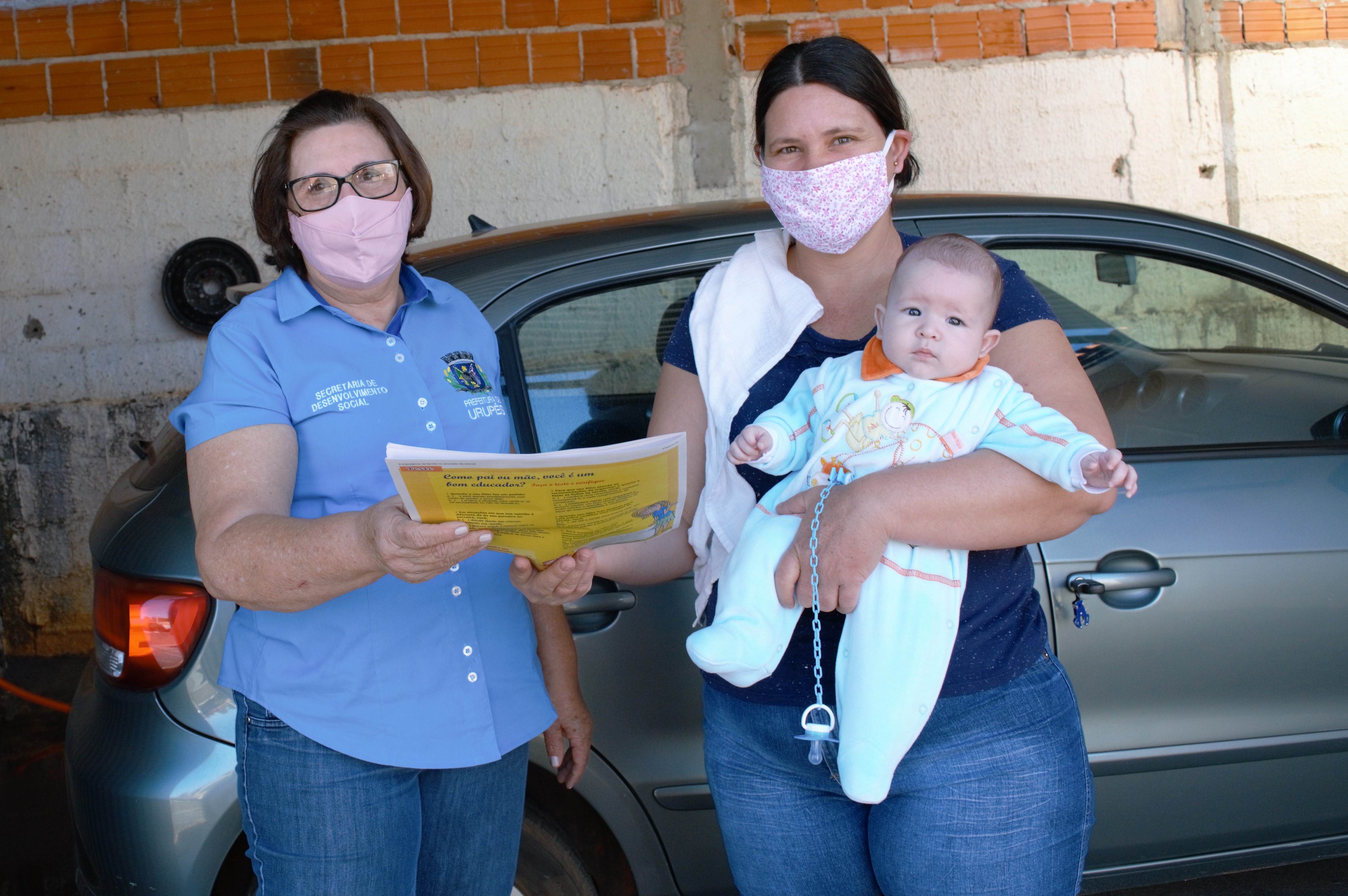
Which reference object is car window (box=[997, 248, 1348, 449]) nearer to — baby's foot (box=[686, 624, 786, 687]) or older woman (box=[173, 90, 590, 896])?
baby's foot (box=[686, 624, 786, 687])

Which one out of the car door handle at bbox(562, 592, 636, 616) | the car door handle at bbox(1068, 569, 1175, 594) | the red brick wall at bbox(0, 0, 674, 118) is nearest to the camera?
the car door handle at bbox(562, 592, 636, 616)

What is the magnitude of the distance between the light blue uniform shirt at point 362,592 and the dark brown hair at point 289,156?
8cm

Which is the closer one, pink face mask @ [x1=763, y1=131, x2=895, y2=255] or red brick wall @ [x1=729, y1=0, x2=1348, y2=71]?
pink face mask @ [x1=763, y1=131, x2=895, y2=255]

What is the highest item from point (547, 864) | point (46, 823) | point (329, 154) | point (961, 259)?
point (329, 154)

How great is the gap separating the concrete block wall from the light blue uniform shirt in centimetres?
304

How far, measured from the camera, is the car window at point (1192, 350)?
2.47 m

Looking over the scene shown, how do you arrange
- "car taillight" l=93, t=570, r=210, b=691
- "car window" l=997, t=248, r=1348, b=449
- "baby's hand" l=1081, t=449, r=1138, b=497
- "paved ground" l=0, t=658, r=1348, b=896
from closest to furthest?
"baby's hand" l=1081, t=449, r=1138, b=497 < "car taillight" l=93, t=570, r=210, b=691 < "car window" l=997, t=248, r=1348, b=449 < "paved ground" l=0, t=658, r=1348, b=896

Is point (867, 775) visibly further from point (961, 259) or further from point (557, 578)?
point (961, 259)

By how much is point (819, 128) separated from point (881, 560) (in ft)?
2.44

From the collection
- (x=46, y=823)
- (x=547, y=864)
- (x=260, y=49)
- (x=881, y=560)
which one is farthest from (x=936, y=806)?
(x=260, y=49)

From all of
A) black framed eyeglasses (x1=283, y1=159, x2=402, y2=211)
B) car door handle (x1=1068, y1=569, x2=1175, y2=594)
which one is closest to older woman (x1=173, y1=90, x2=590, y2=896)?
black framed eyeglasses (x1=283, y1=159, x2=402, y2=211)

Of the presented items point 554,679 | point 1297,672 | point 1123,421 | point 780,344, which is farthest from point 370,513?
point 1297,672

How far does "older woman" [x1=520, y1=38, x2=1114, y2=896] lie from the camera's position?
143 centimetres

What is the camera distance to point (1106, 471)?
4.41 feet
